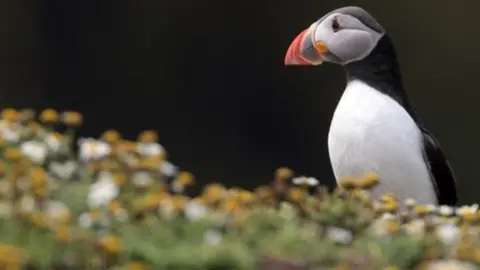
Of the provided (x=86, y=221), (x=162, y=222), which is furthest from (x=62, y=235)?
(x=162, y=222)

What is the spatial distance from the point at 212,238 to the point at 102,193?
28 centimetres

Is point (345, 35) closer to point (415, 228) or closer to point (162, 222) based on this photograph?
point (415, 228)

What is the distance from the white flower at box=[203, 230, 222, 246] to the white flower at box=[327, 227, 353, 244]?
0.30 meters

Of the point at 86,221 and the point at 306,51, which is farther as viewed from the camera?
the point at 306,51

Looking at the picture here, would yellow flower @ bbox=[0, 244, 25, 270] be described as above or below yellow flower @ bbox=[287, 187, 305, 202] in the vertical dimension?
below

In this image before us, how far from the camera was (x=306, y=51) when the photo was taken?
139 inches

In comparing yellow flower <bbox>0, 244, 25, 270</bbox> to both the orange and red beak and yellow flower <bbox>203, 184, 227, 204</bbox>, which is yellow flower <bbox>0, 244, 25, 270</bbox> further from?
the orange and red beak

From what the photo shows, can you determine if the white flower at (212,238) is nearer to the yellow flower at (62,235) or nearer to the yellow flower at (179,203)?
the yellow flower at (179,203)

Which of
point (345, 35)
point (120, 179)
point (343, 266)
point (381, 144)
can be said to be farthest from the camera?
point (345, 35)

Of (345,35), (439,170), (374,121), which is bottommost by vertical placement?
(439,170)

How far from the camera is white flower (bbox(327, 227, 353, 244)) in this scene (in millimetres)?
2268

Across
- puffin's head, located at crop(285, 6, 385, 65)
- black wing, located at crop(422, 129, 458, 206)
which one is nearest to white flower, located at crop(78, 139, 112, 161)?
puffin's head, located at crop(285, 6, 385, 65)

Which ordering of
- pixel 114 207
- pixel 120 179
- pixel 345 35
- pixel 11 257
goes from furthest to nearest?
pixel 345 35 → pixel 120 179 → pixel 114 207 → pixel 11 257

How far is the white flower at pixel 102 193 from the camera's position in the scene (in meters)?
2.15
